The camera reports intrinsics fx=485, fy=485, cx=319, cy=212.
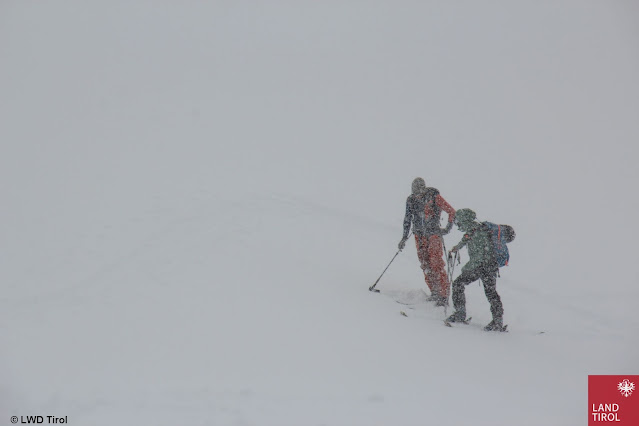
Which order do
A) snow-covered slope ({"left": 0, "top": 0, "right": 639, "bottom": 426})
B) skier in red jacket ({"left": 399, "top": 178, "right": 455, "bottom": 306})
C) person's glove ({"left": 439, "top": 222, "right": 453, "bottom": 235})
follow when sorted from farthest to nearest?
1. skier in red jacket ({"left": 399, "top": 178, "right": 455, "bottom": 306})
2. person's glove ({"left": 439, "top": 222, "right": 453, "bottom": 235})
3. snow-covered slope ({"left": 0, "top": 0, "right": 639, "bottom": 426})

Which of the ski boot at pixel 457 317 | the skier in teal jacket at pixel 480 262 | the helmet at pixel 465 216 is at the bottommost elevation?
the ski boot at pixel 457 317

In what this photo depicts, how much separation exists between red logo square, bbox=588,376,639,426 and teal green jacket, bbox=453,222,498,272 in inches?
76.7

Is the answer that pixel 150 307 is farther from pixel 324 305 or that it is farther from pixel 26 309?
pixel 324 305

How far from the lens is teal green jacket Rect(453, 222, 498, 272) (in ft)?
23.2

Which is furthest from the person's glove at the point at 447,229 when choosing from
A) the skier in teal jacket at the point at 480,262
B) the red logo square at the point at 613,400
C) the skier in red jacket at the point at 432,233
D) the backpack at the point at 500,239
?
the red logo square at the point at 613,400

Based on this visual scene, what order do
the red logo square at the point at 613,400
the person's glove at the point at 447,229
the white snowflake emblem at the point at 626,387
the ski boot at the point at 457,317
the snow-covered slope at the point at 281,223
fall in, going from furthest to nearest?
1. the person's glove at the point at 447,229
2. the ski boot at the point at 457,317
3. the white snowflake emblem at the point at 626,387
4. the red logo square at the point at 613,400
5. the snow-covered slope at the point at 281,223

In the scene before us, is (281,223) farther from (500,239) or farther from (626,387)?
(626,387)

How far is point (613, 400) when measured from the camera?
560 centimetres

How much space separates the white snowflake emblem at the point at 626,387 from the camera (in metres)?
5.80

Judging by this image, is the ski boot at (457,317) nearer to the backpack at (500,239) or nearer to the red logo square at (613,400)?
the backpack at (500,239)

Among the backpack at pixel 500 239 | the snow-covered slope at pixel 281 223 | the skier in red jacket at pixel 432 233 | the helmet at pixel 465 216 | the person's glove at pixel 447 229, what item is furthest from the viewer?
the skier in red jacket at pixel 432 233

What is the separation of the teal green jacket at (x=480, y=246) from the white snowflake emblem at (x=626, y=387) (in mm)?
2077

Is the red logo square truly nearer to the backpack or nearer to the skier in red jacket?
the backpack

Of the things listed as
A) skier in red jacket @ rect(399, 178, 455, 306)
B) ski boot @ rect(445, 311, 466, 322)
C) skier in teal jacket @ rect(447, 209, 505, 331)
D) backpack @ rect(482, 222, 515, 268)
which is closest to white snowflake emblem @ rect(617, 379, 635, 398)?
skier in teal jacket @ rect(447, 209, 505, 331)
